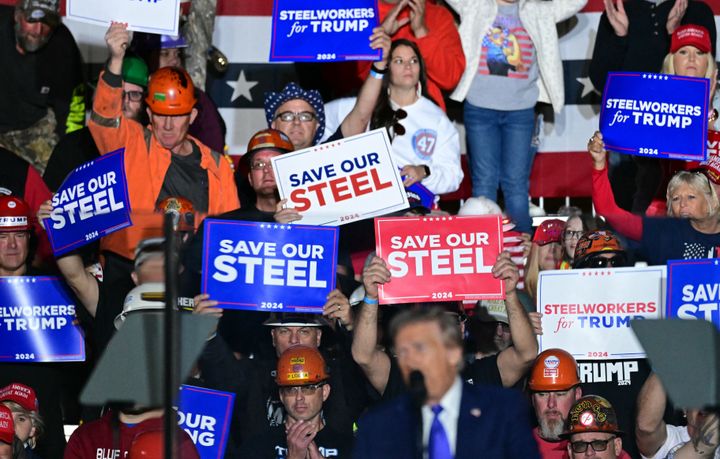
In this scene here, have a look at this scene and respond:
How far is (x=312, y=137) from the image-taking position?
787cm

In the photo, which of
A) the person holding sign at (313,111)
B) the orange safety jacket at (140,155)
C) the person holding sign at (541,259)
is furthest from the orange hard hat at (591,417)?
the person holding sign at (313,111)

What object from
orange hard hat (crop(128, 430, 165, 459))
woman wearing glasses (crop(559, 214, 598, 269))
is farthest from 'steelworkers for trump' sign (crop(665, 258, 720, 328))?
orange hard hat (crop(128, 430, 165, 459))

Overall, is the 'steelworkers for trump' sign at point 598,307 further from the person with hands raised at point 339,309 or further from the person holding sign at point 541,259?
the person with hands raised at point 339,309

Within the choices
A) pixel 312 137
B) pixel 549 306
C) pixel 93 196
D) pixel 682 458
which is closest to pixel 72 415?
pixel 93 196

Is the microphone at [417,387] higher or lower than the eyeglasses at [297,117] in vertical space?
lower

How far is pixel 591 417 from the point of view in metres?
5.36

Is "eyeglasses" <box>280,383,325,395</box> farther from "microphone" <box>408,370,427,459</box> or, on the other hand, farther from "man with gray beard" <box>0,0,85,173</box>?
"man with gray beard" <box>0,0,85,173</box>

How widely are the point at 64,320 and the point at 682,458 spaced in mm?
2847

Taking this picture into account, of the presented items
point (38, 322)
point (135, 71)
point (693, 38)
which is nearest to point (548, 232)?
point (38, 322)

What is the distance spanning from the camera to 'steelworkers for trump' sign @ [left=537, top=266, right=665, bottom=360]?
14.2 feet

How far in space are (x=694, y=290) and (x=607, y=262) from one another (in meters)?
0.39

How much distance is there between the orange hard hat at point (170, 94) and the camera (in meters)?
7.48

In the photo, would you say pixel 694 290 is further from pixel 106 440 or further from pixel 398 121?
pixel 398 121

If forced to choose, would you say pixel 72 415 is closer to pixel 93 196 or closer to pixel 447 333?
pixel 93 196
